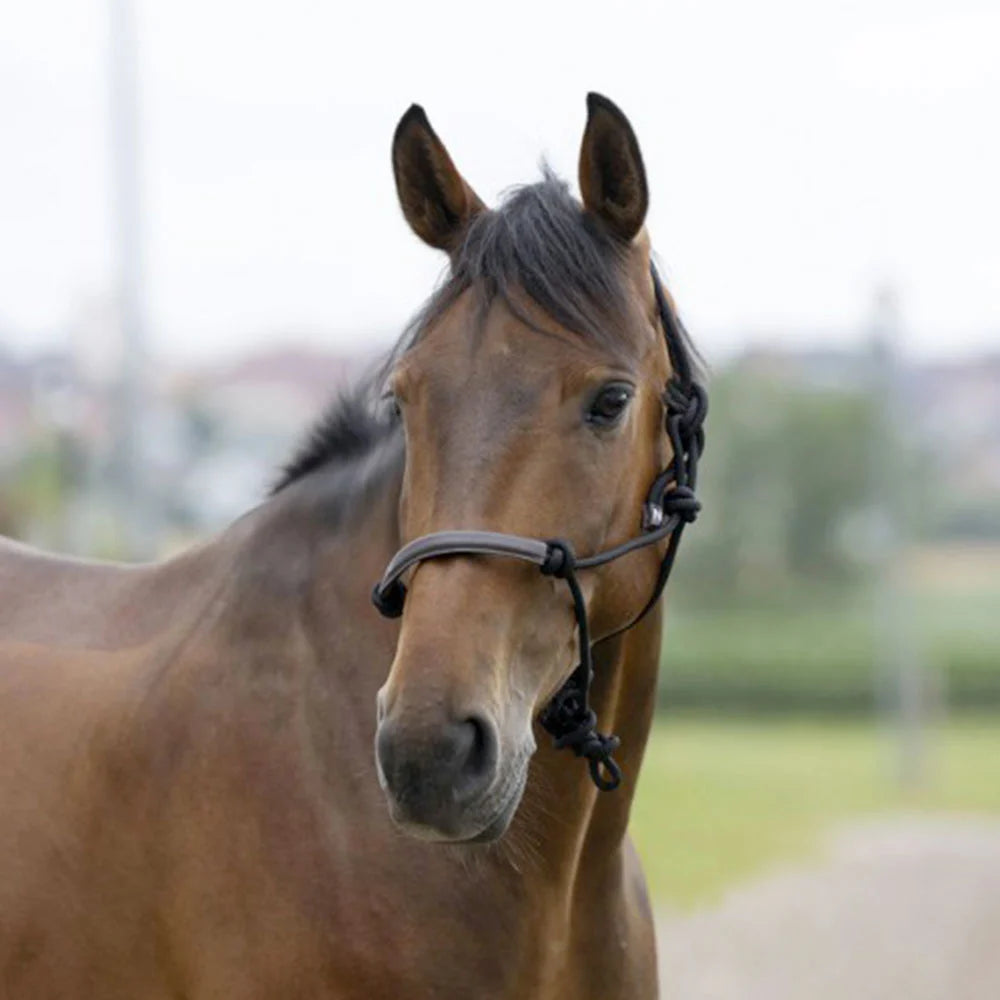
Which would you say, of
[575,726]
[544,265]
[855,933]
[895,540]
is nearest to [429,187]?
[544,265]

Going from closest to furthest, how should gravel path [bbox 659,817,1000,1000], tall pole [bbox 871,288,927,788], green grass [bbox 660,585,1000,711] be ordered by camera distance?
1. gravel path [bbox 659,817,1000,1000]
2. tall pole [bbox 871,288,927,788]
3. green grass [bbox 660,585,1000,711]

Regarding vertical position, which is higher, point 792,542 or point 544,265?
point 792,542

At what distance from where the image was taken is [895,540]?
18.1 meters

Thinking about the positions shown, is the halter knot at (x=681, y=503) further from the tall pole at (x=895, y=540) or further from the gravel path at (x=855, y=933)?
the tall pole at (x=895, y=540)

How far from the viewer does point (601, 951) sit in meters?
4.09

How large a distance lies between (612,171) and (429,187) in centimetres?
38

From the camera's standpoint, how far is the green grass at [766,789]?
14.1m

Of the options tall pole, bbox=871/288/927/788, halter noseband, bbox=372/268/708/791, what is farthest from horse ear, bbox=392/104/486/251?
tall pole, bbox=871/288/927/788

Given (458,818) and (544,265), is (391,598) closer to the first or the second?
(458,818)

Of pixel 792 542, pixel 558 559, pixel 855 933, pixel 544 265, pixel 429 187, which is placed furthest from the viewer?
pixel 792 542

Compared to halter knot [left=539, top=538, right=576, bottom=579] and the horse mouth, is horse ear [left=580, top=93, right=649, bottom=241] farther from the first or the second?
the horse mouth

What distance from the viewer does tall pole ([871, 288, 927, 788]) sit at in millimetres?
18156

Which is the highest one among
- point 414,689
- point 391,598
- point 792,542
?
point 792,542

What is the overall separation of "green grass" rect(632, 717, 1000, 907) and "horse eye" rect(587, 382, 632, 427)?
859 centimetres
